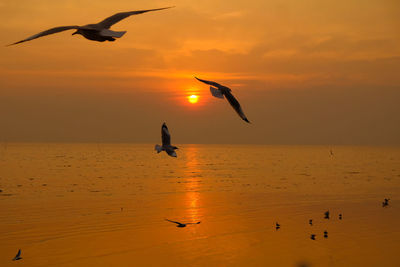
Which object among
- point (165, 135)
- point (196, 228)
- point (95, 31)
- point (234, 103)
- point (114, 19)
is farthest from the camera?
A: point (196, 228)

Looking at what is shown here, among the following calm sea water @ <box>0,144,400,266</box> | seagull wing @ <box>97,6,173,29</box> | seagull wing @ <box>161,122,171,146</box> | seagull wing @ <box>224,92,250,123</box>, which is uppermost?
seagull wing @ <box>97,6,173,29</box>

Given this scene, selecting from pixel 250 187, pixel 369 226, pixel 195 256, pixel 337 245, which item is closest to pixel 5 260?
pixel 195 256

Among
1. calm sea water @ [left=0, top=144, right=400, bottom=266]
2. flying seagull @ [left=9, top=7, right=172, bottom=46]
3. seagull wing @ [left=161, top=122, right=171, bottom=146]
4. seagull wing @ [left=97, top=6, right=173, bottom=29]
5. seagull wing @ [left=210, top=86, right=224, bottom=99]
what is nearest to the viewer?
flying seagull @ [left=9, top=7, right=172, bottom=46]

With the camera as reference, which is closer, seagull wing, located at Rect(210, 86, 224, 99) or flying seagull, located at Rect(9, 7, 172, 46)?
flying seagull, located at Rect(9, 7, 172, 46)

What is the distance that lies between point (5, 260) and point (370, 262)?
1707 centimetres

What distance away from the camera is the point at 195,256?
22516 mm

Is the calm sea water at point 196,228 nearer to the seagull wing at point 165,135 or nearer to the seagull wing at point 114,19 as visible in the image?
→ the seagull wing at point 165,135

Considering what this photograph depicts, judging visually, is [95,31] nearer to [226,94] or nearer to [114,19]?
[114,19]

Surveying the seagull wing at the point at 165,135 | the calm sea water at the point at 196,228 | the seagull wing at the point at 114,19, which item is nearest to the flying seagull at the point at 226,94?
the seagull wing at the point at 114,19

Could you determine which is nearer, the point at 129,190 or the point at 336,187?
the point at 129,190

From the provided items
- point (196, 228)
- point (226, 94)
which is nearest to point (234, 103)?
point (226, 94)

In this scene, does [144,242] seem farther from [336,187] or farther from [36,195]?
[336,187]

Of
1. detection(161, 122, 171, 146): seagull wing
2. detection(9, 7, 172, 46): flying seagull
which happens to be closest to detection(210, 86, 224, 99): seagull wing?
detection(9, 7, 172, 46): flying seagull

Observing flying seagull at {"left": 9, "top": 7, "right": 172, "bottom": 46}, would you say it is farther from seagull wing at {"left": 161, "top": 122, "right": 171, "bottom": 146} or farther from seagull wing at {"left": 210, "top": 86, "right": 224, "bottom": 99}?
seagull wing at {"left": 161, "top": 122, "right": 171, "bottom": 146}
